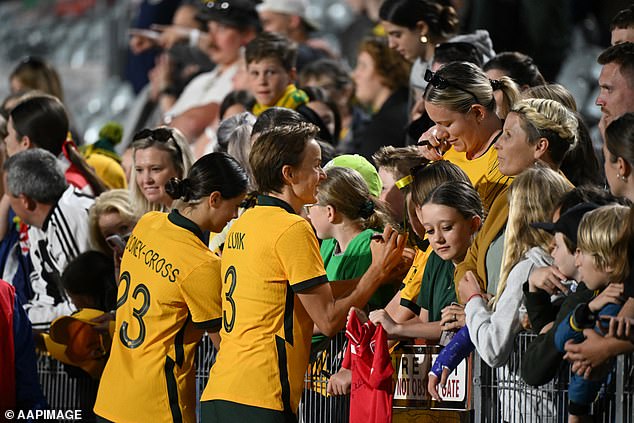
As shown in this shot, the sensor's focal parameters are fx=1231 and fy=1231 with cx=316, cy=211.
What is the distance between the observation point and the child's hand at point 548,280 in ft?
14.4

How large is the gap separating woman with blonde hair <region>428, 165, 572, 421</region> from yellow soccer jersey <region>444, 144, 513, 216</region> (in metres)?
0.58

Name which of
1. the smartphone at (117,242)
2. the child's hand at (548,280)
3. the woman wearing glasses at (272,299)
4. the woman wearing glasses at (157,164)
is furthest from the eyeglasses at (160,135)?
the child's hand at (548,280)

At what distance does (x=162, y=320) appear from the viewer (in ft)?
17.7

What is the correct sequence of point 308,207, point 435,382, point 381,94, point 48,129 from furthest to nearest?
point 381,94
point 48,129
point 308,207
point 435,382

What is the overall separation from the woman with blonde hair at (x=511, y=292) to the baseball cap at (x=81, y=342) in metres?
2.18

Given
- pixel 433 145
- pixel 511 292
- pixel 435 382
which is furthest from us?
pixel 433 145

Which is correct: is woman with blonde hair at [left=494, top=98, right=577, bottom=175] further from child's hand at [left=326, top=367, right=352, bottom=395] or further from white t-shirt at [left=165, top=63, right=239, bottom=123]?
white t-shirt at [left=165, top=63, right=239, bottom=123]

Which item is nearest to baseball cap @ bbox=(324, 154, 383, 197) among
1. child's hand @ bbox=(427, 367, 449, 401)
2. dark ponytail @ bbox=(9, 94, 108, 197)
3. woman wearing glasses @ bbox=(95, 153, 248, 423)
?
woman wearing glasses @ bbox=(95, 153, 248, 423)

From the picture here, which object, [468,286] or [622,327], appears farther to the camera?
[468,286]

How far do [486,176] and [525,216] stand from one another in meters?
0.83

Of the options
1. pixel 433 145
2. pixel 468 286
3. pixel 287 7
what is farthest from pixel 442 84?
pixel 287 7

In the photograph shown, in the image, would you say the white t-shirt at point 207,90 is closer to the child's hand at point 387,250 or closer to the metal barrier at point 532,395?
the child's hand at point 387,250

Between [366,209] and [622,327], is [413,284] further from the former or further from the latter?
[622,327]

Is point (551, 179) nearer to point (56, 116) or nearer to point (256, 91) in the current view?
point (256, 91)
